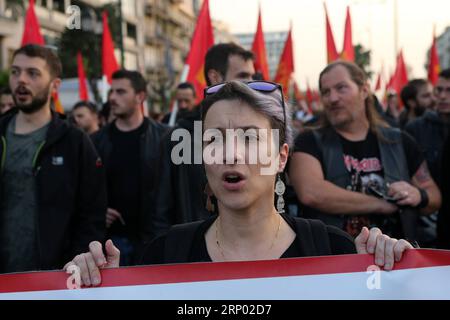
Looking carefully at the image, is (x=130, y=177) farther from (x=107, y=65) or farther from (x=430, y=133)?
(x=107, y=65)

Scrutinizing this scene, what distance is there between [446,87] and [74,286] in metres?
4.61

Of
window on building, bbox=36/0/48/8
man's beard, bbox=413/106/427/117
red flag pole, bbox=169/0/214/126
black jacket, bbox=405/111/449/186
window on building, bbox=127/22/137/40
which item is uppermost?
window on building, bbox=127/22/137/40

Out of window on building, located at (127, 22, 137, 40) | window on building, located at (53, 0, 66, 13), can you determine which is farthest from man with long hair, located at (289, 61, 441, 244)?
window on building, located at (127, 22, 137, 40)

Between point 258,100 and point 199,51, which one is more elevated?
point 199,51

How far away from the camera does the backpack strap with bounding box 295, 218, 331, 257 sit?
2.03m

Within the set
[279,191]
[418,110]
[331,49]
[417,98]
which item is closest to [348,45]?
[331,49]

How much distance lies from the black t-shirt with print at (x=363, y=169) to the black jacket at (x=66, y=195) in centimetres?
114

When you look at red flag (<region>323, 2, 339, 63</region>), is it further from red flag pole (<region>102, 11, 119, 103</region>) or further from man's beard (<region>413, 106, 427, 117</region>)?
red flag pole (<region>102, 11, 119, 103</region>)

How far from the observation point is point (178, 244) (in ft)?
6.86

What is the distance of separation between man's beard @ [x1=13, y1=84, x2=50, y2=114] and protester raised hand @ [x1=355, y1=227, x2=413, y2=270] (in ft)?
7.44

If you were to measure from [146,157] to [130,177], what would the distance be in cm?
18

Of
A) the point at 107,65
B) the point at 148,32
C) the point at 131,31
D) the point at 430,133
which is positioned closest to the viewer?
the point at 430,133

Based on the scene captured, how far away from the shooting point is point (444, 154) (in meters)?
3.81
